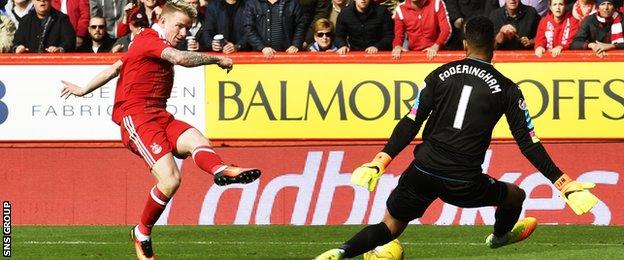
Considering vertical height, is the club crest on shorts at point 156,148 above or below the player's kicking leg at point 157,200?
above

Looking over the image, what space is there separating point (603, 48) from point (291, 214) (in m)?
4.05

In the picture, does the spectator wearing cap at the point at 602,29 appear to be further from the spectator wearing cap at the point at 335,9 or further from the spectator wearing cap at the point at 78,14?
the spectator wearing cap at the point at 78,14

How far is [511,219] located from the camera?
10.5 m

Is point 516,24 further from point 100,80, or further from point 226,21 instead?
point 100,80

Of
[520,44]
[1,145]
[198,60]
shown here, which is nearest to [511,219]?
[198,60]

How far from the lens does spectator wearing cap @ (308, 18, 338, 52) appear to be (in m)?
17.3

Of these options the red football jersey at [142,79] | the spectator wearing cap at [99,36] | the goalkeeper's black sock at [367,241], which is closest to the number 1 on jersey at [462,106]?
the goalkeeper's black sock at [367,241]

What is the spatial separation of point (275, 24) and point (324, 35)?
0.66 metres

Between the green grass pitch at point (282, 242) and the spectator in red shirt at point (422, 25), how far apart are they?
7.73ft

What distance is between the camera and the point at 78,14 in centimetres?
1862

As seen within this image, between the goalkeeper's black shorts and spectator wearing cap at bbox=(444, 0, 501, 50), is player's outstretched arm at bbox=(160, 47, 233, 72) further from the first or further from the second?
spectator wearing cap at bbox=(444, 0, 501, 50)

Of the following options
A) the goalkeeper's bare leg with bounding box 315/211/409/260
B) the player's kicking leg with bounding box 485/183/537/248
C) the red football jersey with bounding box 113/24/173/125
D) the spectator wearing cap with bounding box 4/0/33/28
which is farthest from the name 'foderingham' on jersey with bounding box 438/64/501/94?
the spectator wearing cap with bounding box 4/0/33/28

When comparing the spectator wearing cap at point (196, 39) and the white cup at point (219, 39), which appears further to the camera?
the spectator wearing cap at point (196, 39)

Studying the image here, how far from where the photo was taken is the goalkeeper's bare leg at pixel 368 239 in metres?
9.57
